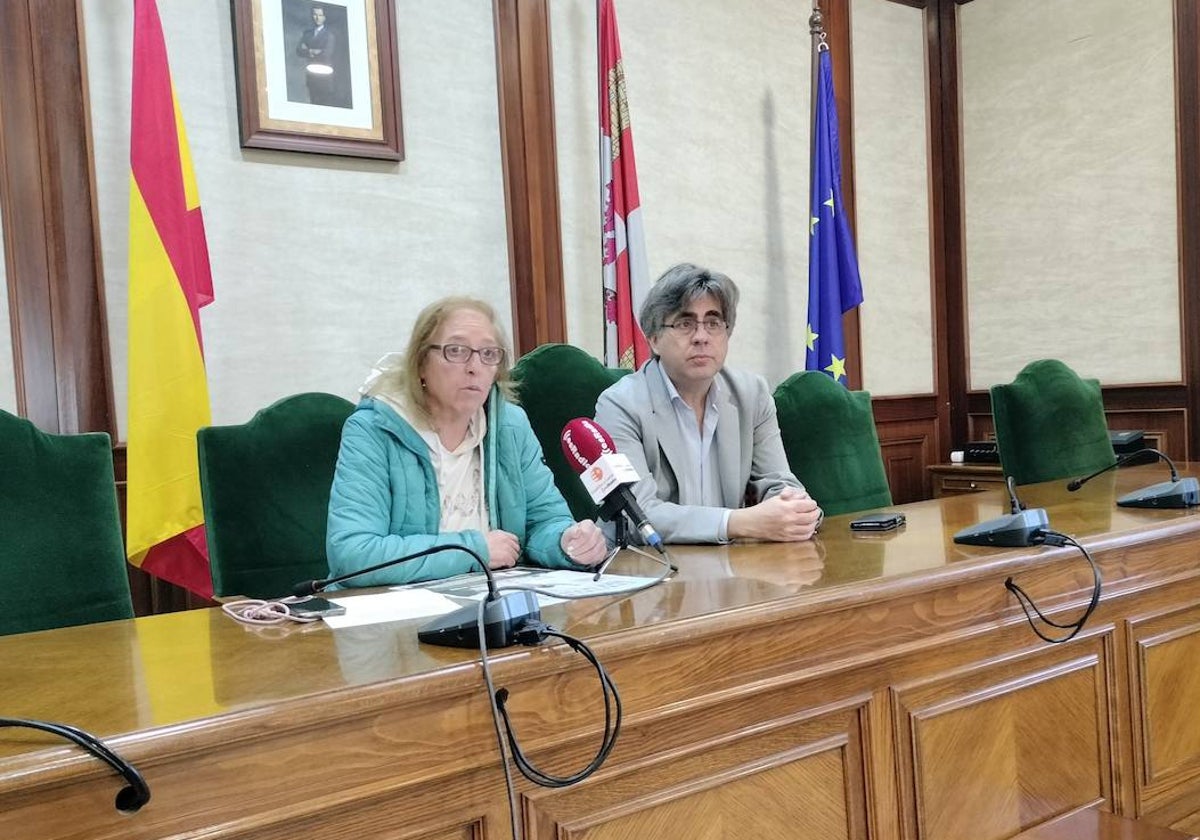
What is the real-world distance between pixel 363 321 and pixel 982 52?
326cm

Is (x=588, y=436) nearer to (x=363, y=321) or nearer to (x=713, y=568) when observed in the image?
(x=713, y=568)

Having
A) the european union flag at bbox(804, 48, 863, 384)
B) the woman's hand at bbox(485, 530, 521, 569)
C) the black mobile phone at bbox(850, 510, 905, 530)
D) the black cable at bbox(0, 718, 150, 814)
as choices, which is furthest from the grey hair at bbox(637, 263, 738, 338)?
the european union flag at bbox(804, 48, 863, 384)

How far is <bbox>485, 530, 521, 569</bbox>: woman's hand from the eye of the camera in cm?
165

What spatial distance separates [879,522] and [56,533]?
4.99 feet

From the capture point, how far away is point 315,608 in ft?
4.13

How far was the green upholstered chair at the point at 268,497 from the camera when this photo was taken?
194 cm

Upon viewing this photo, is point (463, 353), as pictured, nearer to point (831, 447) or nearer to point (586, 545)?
point (586, 545)

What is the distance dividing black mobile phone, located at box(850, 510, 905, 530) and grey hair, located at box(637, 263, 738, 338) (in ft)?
1.63

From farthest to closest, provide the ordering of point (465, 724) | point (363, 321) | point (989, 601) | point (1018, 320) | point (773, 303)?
1. point (1018, 320)
2. point (773, 303)
3. point (363, 321)
4. point (989, 601)
5. point (465, 724)

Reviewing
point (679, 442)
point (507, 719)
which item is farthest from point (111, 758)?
point (679, 442)

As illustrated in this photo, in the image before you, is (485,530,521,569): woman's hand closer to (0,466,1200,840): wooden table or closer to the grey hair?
(0,466,1200,840): wooden table

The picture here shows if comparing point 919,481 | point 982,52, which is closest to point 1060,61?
point 982,52

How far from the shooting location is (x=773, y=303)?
4.00m

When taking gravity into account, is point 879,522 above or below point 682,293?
below
